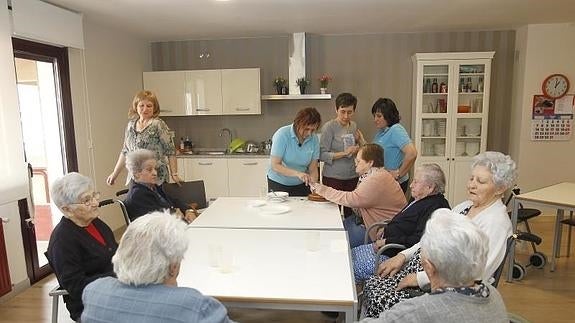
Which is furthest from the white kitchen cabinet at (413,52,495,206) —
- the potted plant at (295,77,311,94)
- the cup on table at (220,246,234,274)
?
the cup on table at (220,246,234,274)

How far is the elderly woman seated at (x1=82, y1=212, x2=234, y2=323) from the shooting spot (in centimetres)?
116

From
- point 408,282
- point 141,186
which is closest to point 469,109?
point 408,282

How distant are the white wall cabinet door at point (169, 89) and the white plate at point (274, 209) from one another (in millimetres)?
2905

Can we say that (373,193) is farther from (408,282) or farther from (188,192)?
(188,192)

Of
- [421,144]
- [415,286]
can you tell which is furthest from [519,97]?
[415,286]

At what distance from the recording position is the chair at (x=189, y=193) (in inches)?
132

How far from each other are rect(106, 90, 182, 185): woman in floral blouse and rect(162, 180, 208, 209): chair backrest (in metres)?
0.12

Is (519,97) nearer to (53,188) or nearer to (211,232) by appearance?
(211,232)

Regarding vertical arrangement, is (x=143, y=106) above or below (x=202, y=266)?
above

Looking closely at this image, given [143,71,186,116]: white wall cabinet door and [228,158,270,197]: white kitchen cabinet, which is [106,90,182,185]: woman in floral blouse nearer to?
[228,158,270,197]: white kitchen cabinet

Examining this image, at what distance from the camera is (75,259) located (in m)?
1.84

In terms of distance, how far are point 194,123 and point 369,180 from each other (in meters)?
3.71

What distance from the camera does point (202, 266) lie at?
1.93 metres

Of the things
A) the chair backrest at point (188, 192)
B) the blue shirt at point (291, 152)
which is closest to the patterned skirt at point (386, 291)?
the blue shirt at point (291, 152)
